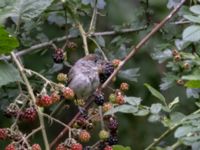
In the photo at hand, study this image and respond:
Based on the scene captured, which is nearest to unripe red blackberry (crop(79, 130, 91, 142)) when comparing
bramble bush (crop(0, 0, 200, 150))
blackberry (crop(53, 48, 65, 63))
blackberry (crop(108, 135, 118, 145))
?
bramble bush (crop(0, 0, 200, 150))

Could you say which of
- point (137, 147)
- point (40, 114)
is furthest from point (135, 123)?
point (40, 114)

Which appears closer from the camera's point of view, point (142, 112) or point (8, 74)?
point (142, 112)

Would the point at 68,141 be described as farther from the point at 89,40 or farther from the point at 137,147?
the point at 137,147

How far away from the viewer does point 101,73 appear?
2373mm

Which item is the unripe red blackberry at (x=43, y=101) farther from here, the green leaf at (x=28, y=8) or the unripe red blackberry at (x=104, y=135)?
the green leaf at (x=28, y=8)

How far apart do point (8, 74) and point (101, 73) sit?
44 centimetres

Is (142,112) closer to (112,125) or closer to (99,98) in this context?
(112,125)

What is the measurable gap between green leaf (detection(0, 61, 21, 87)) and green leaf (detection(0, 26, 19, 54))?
69 mm

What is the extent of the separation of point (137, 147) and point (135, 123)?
5.6 inches

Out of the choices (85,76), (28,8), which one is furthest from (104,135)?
(85,76)

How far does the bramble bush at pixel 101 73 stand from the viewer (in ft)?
6.49

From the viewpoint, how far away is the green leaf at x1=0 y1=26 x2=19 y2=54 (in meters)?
1.98

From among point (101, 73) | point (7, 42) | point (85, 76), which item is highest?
point (7, 42)

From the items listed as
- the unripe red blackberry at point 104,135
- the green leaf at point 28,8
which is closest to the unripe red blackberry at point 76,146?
the unripe red blackberry at point 104,135
